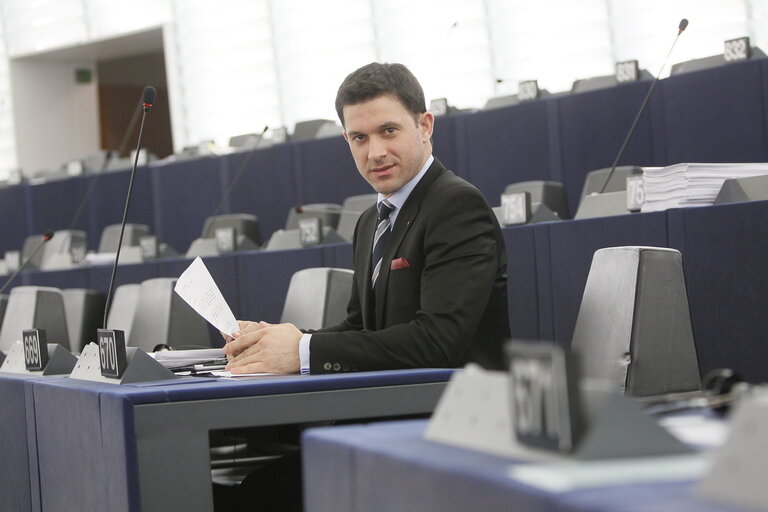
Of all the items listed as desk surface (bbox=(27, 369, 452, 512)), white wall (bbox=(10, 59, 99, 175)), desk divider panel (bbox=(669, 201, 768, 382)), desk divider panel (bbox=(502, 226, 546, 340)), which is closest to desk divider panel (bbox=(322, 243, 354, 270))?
desk divider panel (bbox=(502, 226, 546, 340))

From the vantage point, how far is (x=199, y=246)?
6.96m

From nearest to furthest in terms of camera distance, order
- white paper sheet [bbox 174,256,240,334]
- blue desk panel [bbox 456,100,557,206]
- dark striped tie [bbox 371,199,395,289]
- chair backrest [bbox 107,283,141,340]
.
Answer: white paper sheet [bbox 174,256,240,334] → dark striped tie [bbox 371,199,395,289] → chair backrest [bbox 107,283,141,340] → blue desk panel [bbox 456,100,557,206]

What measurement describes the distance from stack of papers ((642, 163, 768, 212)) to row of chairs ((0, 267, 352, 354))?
110cm

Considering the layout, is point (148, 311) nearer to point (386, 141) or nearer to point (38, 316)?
point (38, 316)

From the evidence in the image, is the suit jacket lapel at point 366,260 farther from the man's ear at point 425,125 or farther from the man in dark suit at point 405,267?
the man's ear at point 425,125

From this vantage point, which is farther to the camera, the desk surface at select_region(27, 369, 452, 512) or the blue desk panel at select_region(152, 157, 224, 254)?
the blue desk panel at select_region(152, 157, 224, 254)

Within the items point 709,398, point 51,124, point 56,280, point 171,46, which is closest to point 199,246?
point 56,280

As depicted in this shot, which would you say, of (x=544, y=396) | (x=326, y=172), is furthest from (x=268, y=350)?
(x=326, y=172)

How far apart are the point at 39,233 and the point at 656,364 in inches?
346

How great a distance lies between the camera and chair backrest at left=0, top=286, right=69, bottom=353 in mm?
4785

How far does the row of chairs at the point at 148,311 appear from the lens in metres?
3.26

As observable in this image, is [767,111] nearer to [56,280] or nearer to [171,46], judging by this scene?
[56,280]

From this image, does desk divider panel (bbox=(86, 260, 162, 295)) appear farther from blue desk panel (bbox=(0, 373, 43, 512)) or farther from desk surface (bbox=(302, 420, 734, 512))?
desk surface (bbox=(302, 420, 734, 512))

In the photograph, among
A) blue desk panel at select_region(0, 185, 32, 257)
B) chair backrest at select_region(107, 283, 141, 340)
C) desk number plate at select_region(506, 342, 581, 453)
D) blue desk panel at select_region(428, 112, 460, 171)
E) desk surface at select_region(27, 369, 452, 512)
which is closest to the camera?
desk number plate at select_region(506, 342, 581, 453)
